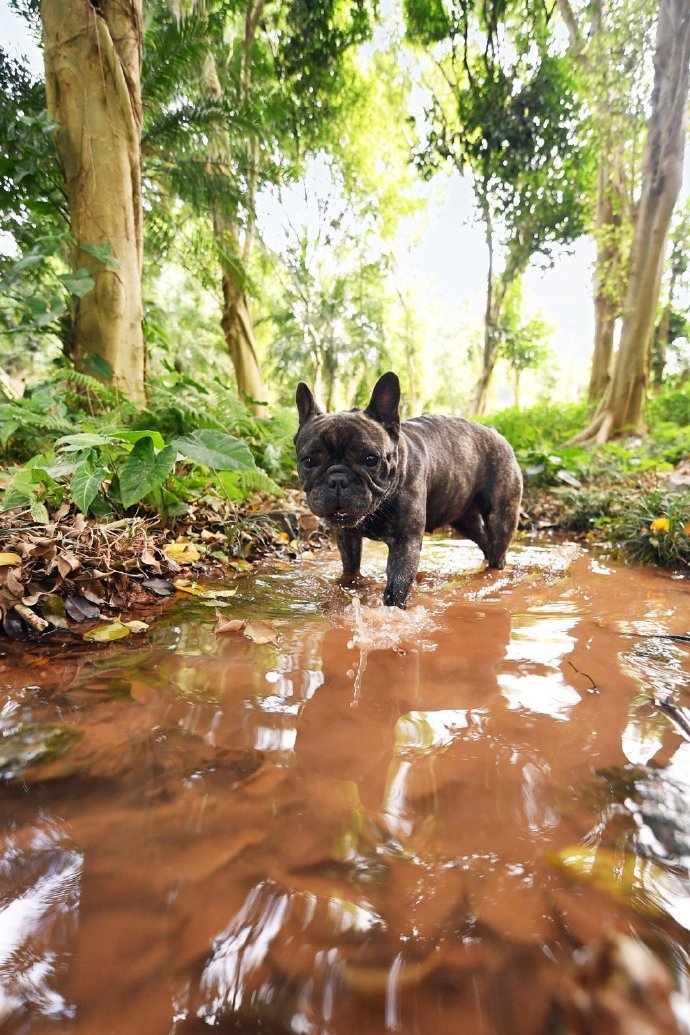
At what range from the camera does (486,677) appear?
6.19ft

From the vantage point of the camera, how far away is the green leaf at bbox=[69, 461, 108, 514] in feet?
9.16

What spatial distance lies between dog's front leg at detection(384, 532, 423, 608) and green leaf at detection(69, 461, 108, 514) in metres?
1.83

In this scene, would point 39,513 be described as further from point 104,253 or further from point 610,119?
point 610,119

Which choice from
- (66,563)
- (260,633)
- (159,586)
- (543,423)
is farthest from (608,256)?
(66,563)

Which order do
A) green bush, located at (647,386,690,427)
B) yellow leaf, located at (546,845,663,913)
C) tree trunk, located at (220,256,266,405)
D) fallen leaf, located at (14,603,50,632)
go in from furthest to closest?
green bush, located at (647,386,690,427)
tree trunk, located at (220,256,266,405)
fallen leaf, located at (14,603,50,632)
yellow leaf, located at (546,845,663,913)

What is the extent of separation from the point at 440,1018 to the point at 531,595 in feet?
8.79

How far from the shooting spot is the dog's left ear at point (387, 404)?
3074 mm

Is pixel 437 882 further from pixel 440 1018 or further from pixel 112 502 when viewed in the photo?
pixel 112 502

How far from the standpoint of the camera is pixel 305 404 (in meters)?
3.36

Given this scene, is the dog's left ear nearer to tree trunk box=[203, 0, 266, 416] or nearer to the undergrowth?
the undergrowth

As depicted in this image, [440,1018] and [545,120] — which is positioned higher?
[545,120]

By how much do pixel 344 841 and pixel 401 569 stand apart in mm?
2046

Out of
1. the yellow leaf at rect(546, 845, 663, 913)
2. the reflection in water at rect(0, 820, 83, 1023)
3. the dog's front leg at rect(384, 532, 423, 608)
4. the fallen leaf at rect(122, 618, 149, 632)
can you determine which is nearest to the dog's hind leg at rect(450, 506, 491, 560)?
the dog's front leg at rect(384, 532, 423, 608)

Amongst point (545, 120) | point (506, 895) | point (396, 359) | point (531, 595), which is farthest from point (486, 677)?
point (396, 359)
